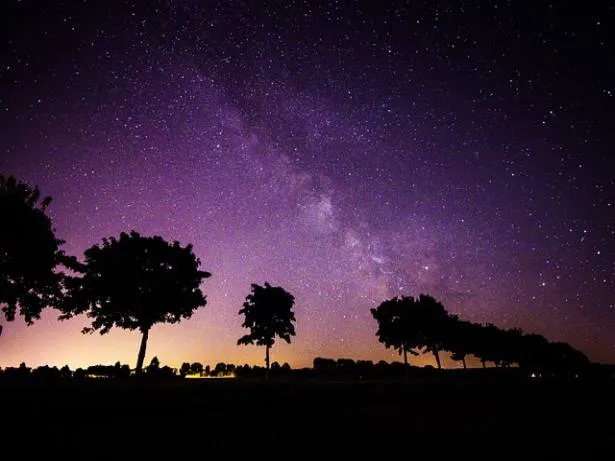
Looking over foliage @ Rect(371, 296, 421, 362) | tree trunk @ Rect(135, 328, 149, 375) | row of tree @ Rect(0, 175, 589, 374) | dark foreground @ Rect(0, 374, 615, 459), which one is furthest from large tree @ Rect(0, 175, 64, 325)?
foliage @ Rect(371, 296, 421, 362)

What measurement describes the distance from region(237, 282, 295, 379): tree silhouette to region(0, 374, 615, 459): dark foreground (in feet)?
80.5

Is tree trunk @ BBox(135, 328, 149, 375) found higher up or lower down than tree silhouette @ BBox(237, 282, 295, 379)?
lower down

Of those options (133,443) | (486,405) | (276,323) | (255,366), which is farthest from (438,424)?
(255,366)

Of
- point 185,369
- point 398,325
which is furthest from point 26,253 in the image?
point 398,325

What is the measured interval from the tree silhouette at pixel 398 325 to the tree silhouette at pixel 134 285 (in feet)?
95.6

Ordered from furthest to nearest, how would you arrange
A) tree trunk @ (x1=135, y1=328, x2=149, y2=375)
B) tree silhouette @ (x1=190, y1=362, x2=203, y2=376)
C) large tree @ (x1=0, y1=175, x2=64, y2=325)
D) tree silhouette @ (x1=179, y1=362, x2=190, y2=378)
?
tree silhouette @ (x1=190, y1=362, x2=203, y2=376) < tree silhouette @ (x1=179, y1=362, x2=190, y2=378) < tree trunk @ (x1=135, y1=328, x2=149, y2=375) < large tree @ (x1=0, y1=175, x2=64, y2=325)

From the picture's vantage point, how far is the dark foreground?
26.3 ft

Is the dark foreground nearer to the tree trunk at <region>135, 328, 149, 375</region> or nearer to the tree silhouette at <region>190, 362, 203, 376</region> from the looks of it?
the tree trunk at <region>135, 328, 149, 375</region>

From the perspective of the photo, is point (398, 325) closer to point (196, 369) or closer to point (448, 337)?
point (448, 337)

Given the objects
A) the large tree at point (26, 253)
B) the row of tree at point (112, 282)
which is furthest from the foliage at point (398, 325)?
the large tree at point (26, 253)

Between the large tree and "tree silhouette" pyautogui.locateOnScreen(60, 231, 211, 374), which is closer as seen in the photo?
the large tree

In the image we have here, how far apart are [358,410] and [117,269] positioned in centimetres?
2077

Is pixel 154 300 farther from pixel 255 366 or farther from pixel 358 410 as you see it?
pixel 255 366

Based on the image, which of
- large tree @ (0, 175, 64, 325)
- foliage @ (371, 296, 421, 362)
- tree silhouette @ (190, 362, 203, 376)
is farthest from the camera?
foliage @ (371, 296, 421, 362)
